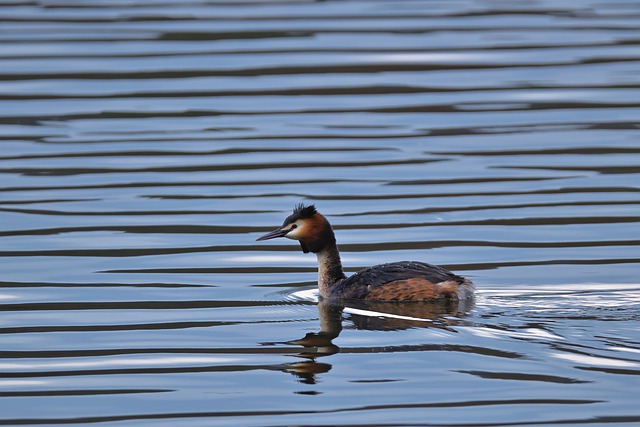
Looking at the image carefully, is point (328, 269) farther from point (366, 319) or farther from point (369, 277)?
point (366, 319)

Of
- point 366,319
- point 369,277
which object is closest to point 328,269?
point 369,277

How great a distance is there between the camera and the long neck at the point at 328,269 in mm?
10219

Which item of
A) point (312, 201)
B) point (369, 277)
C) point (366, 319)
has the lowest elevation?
point (366, 319)

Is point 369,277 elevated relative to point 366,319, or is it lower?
elevated

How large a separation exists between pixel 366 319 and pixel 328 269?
929mm

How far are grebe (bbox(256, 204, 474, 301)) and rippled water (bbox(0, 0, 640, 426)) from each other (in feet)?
0.44

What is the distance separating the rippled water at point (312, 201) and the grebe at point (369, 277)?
0.13 m

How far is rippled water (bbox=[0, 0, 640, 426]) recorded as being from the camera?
788 cm

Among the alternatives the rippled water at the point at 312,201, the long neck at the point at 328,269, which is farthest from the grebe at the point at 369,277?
the rippled water at the point at 312,201

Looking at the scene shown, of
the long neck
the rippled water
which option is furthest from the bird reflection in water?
the long neck

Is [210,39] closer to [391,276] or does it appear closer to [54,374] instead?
[391,276]

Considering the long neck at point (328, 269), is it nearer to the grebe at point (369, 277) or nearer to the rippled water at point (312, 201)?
the grebe at point (369, 277)

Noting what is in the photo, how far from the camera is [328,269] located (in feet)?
33.8

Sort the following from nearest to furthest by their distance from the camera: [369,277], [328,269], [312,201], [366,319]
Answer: [366,319]
[369,277]
[328,269]
[312,201]
